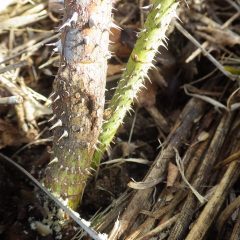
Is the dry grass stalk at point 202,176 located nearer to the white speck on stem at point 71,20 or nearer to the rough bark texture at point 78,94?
the rough bark texture at point 78,94

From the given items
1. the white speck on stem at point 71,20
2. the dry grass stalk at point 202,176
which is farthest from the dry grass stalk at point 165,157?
the white speck on stem at point 71,20

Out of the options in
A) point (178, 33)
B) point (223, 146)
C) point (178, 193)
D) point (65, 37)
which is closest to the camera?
point (65, 37)

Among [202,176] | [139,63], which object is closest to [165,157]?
[202,176]

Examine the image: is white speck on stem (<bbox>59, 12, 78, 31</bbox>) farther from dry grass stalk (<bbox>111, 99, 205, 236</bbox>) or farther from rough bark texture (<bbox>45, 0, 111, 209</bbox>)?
dry grass stalk (<bbox>111, 99, 205, 236</bbox>)

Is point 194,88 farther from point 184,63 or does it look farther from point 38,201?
point 38,201

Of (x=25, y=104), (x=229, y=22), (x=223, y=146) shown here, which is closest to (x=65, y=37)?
(x=25, y=104)
